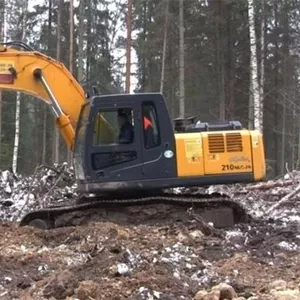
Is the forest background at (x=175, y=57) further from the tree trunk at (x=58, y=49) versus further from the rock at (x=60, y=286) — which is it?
the rock at (x=60, y=286)

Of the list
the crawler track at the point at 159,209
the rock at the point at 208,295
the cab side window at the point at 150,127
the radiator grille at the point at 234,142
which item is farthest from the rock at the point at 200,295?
the radiator grille at the point at 234,142

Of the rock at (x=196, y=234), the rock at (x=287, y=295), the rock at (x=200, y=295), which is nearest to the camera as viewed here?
the rock at (x=287, y=295)

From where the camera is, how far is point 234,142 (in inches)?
397

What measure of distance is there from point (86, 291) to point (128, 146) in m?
4.17

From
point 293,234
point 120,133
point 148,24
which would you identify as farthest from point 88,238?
point 148,24

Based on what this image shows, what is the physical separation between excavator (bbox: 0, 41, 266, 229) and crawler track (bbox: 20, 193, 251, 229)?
0.05 ft

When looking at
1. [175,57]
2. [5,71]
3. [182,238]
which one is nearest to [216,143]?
[182,238]

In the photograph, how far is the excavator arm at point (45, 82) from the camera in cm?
1050

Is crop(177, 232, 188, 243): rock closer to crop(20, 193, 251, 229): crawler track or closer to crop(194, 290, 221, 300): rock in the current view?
crop(20, 193, 251, 229): crawler track

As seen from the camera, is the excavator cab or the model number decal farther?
the model number decal

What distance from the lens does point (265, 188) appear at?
47.3ft

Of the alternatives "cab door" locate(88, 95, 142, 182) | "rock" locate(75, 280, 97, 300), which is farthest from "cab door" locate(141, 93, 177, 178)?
"rock" locate(75, 280, 97, 300)

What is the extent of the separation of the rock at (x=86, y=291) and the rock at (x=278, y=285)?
1.79 meters

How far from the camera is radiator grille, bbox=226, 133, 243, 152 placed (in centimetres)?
1008
